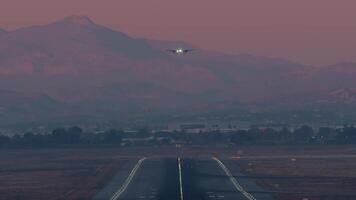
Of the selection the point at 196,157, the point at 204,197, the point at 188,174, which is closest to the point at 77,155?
the point at 196,157

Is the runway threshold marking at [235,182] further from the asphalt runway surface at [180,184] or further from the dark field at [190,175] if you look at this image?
the dark field at [190,175]

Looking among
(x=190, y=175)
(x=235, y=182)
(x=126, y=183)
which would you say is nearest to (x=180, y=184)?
(x=126, y=183)

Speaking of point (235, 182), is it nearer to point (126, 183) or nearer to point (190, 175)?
point (126, 183)

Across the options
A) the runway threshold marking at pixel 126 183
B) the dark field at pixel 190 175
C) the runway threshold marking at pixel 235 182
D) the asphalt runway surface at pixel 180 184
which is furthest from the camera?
the dark field at pixel 190 175

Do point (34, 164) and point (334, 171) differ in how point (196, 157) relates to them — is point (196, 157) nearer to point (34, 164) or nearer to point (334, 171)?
point (34, 164)

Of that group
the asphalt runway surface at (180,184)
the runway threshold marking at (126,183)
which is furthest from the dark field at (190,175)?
the runway threshold marking at (126,183)

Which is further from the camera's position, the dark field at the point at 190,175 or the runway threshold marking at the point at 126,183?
the dark field at the point at 190,175

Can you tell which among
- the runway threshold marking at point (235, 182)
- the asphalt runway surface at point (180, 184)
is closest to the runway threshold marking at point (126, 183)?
the asphalt runway surface at point (180, 184)

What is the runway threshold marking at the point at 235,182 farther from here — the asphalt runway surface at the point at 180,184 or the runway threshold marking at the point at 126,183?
the runway threshold marking at the point at 126,183

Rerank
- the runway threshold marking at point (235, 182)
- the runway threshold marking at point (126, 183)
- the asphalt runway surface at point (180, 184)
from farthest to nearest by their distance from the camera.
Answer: the runway threshold marking at point (126, 183) → the runway threshold marking at point (235, 182) → the asphalt runway surface at point (180, 184)
